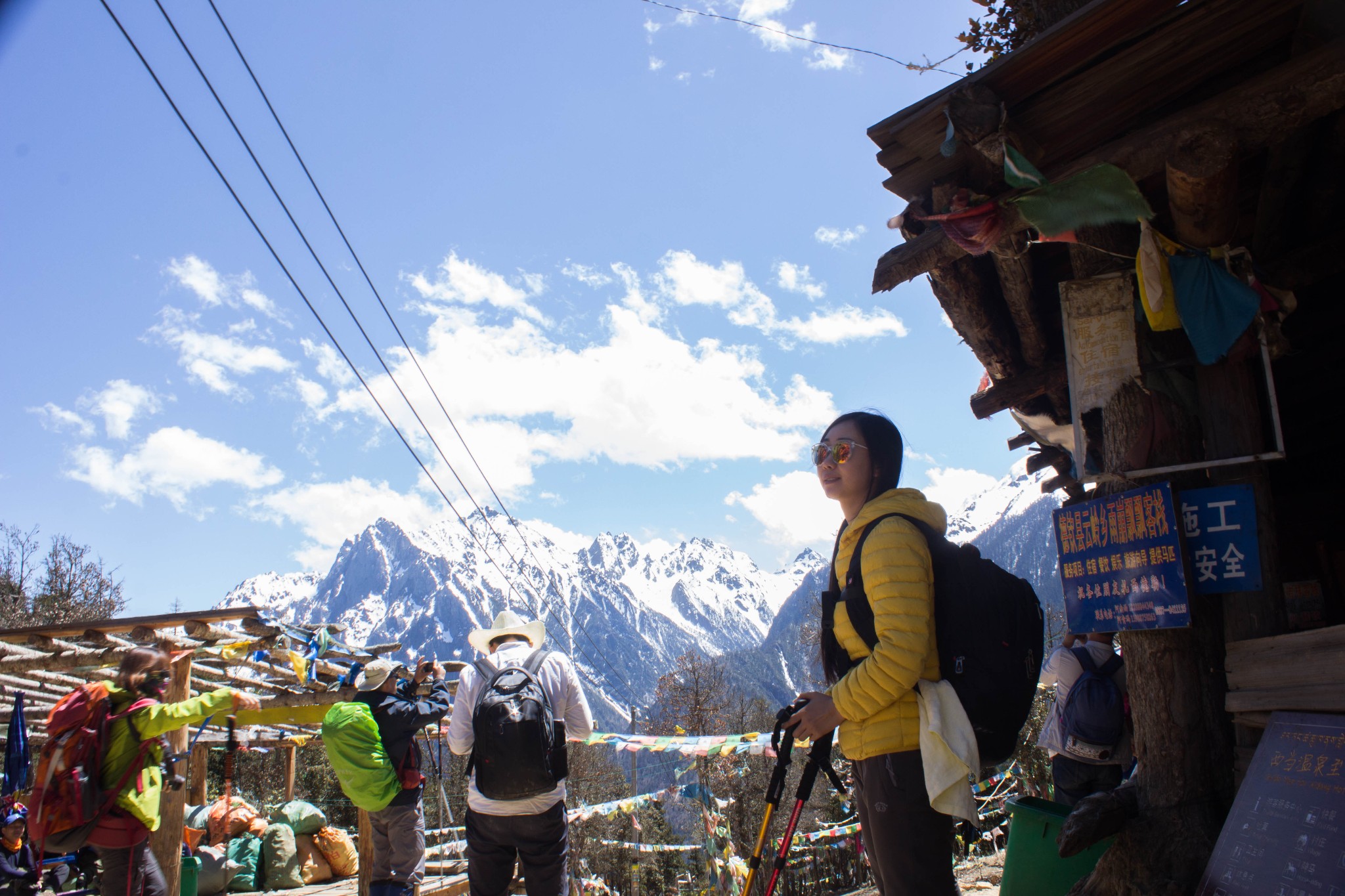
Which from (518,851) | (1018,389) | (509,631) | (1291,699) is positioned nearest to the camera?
(1291,699)

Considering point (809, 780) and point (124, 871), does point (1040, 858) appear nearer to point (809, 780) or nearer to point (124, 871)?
point (809, 780)

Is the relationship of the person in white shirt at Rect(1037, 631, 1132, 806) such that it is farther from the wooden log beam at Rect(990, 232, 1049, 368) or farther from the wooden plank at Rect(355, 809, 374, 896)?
the wooden plank at Rect(355, 809, 374, 896)

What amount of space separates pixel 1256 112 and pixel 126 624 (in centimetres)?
881

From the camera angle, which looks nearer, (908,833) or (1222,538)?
(908,833)

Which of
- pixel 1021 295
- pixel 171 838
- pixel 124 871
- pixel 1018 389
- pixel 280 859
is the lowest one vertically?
pixel 280 859

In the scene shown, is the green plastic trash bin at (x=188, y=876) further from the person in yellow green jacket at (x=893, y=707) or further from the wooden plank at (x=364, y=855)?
the person in yellow green jacket at (x=893, y=707)

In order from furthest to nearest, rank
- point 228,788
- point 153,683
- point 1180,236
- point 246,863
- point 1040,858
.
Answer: point 246,863, point 228,788, point 153,683, point 1180,236, point 1040,858

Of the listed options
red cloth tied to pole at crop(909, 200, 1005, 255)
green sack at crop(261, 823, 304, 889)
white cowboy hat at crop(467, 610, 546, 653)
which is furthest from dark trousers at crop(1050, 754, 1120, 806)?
green sack at crop(261, 823, 304, 889)

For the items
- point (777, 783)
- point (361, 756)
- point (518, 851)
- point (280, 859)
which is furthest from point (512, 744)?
point (280, 859)

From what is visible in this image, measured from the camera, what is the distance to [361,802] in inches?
185

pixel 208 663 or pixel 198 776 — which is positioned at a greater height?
pixel 208 663

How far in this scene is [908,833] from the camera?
1933mm

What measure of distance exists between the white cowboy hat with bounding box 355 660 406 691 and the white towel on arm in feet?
13.6

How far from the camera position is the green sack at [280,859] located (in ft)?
34.4
